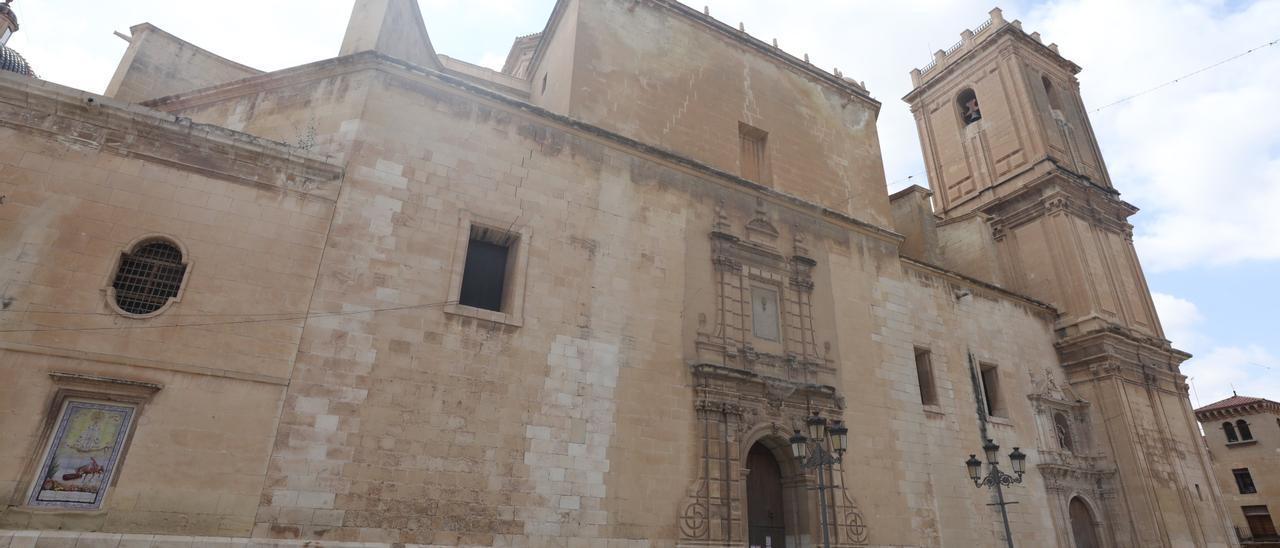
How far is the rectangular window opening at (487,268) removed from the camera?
1090 centimetres

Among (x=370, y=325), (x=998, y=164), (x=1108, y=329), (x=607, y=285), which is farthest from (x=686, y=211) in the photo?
(x=998, y=164)

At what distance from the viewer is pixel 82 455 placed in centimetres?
783

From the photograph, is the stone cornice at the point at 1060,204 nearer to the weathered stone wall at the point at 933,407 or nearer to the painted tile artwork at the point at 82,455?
the weathered stone wall at the point at 933,407

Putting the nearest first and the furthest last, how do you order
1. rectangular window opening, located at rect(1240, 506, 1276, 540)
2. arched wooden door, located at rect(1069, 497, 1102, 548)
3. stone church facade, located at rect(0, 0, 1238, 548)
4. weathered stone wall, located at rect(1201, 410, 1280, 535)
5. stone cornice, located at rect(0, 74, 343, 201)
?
stone church facade, located at rect(0, 0, 1238, 548) → stone cornice, located at rect(0, 74, 343, 201) → arched wooden door, located at rect(1069, 497, 1102, 548) → rectangular window opening, located at rect(1240, 506, 1276, 540) → weathered stone wall, located at rect(1201, 410, 1280, 535)

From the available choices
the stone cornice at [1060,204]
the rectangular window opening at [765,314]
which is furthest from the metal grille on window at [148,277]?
the stone cornice at [1060,204]

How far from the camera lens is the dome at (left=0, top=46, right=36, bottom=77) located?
23.7m

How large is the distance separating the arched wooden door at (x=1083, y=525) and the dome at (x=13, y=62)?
35.8 m

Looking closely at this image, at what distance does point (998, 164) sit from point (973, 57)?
16.1 ft

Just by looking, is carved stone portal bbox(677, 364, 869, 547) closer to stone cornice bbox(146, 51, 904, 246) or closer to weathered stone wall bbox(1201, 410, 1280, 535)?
stone cornice bbox(146, 51, 904, 246)

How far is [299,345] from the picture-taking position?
9047 millimetres

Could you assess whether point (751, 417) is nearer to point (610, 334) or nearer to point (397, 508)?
point (610, 334)

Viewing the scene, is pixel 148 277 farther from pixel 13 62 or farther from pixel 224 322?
pixel 13 62

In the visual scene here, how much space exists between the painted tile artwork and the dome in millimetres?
22937

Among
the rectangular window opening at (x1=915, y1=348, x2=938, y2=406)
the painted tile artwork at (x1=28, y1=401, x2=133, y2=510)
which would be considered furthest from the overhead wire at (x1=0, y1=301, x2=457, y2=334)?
the rectangular window opening at (x1=915, y1=348, x2=938, y2=406)
